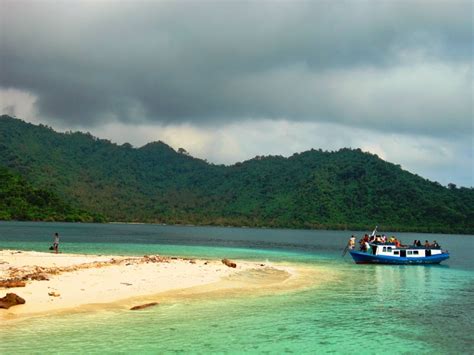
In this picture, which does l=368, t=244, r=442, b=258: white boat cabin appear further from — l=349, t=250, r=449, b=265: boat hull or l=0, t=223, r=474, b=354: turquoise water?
l=0, t=223, r=474, b=354: turquoise water

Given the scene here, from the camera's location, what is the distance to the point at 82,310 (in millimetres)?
22359

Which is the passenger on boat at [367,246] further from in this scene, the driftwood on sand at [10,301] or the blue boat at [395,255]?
the driftwood on sand at [10,301]

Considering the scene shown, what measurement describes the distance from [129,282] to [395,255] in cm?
4224

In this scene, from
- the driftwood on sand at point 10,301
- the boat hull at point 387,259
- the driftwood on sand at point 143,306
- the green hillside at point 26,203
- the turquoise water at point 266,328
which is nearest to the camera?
the turquoise water at point 266,328

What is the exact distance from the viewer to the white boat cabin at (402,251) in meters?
59.9

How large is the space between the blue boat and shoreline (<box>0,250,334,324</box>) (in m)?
15.6

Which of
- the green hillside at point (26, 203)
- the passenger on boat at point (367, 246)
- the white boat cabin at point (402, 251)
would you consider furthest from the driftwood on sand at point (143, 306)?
the green hillside at point (26, 203)

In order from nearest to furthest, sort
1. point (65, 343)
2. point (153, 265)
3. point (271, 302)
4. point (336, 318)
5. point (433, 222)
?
point (65, 343) → point (336, 318) → point (271, 302) → point (153, 265) → point (433, 222)

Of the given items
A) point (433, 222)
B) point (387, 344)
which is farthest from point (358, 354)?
point (433, 222)

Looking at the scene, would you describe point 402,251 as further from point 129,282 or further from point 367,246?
point 129,282

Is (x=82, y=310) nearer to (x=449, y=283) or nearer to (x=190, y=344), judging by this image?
(x=190, y=344)

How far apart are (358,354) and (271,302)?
409 inches

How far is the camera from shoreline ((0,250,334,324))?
2350cm

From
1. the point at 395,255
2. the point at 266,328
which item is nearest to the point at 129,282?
the point at 266,328
